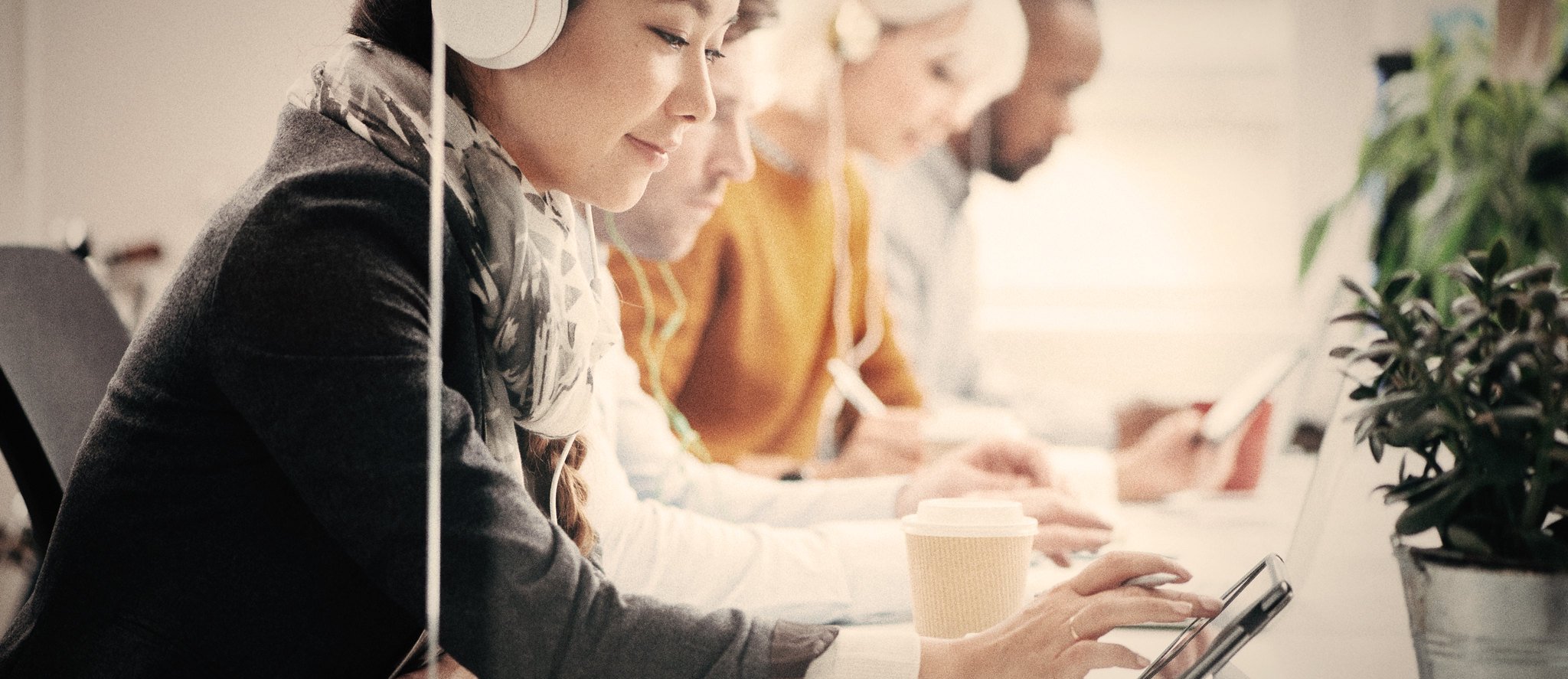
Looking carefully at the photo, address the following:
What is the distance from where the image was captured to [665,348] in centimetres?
113

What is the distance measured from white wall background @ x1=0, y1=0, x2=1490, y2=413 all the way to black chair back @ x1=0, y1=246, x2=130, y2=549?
0.48 feet

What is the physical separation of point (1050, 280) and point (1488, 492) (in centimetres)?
56

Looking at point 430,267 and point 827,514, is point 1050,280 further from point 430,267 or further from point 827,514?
point 430,267

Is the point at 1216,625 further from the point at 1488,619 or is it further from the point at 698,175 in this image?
the point at 698,175

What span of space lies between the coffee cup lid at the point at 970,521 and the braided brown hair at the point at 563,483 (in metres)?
0.19

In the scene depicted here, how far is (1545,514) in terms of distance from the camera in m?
0.50

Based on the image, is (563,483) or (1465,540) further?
(563,483)

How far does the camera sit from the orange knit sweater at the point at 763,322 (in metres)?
1.15

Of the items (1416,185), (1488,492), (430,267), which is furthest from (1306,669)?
(430,267)

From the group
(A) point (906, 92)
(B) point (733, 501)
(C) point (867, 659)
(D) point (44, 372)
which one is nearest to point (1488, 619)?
(C) point (867, 659)

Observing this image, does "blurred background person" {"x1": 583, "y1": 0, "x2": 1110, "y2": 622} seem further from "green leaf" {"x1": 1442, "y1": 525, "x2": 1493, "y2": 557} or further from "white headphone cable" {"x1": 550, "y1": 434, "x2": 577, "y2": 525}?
"green leaf" {"x1": 1442, "y1": 525, "x2": 1493, "y2": 557}

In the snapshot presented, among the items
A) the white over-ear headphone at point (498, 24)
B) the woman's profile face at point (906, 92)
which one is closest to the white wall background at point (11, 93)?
the white over-ear headphone at point (498, 24)

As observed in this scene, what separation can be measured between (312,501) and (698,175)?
1.18ft

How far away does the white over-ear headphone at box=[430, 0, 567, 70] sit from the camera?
1.79ft
